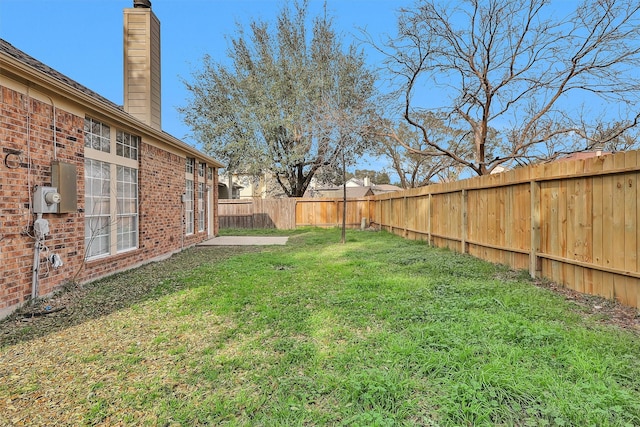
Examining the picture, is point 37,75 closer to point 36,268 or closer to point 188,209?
point 36,268

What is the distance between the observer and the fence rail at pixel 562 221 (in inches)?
142

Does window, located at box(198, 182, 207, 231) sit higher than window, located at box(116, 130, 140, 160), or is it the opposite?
window, located at box(116, 130, 140, 160)

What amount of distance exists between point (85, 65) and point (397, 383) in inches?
460

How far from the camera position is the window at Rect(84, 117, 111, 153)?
5602mm

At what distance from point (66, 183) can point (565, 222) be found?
6.85 metres

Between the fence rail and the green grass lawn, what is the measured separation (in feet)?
2.03

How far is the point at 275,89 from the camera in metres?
16.3

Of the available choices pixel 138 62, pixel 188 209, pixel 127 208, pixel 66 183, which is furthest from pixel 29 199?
pixel 188 209

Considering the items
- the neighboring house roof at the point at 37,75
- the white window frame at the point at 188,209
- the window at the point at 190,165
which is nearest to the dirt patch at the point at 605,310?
the neighboring house roof at the point at 37,75

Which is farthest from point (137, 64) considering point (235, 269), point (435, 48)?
point (435, 48)

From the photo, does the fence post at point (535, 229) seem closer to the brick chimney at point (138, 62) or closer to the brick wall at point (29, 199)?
the brick wall at point (29, 199)

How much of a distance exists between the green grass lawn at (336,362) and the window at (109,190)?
2.19 m

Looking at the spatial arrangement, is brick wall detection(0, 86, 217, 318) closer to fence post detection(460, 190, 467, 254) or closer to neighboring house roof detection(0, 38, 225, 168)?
neighboring house roof detection(0, 38, 225, 168)

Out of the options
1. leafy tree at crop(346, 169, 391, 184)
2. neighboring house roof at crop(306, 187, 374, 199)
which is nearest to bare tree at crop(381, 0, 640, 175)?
neighboring house roof at crop(306, 187, 374, 199)
